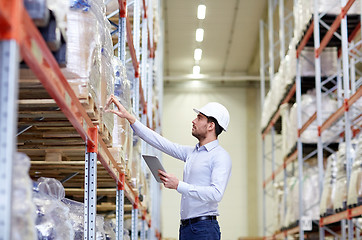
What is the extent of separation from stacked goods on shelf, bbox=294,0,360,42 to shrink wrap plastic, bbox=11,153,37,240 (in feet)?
28.5

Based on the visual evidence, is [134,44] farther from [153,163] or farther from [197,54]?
[197,54]

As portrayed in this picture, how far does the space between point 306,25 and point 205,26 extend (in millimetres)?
9706

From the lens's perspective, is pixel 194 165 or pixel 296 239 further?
pixel 296 239

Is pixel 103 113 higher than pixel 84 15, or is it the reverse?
pixel 84 15

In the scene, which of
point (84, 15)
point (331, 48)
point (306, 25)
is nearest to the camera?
point (84, 15)

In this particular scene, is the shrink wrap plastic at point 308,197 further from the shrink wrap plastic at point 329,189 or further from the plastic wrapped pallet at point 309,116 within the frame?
the shrink wrap plastic at point 329,189

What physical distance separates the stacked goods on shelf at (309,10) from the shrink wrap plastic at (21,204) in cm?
870

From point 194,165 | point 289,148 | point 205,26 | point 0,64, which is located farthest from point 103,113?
point 205,26

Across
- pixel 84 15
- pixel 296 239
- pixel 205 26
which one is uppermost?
pixel 205 26

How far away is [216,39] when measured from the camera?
22.4m

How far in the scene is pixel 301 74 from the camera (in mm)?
12891

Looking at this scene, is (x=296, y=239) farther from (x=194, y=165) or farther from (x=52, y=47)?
(x=52, y=47)

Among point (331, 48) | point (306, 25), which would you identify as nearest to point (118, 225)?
point (306, 25)

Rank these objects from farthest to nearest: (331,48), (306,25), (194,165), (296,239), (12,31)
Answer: (296,239)
(331,48)
(306,25)
(194,165)
(12,31)
